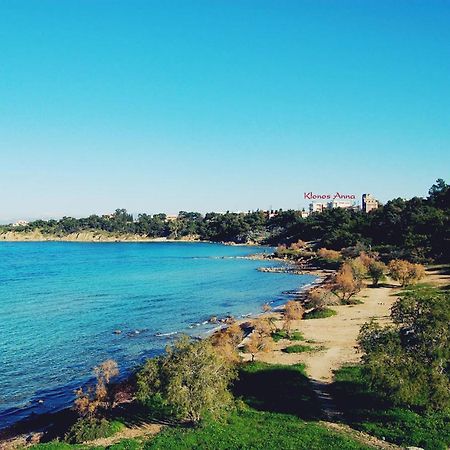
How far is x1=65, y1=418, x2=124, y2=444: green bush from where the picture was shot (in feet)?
86.3

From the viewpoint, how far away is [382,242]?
137000mm

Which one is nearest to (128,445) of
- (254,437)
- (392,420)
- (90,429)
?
(90,429)

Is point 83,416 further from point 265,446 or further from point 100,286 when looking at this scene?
point 100,286

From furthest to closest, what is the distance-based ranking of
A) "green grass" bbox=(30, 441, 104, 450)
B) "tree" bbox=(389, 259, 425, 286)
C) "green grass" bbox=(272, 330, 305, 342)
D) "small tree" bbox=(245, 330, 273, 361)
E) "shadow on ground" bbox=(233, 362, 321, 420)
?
"tree" bbox=(389, 259, 425, 286) < "green grass" bbox=(272, 330, 305, 342) < "small tree" bbox=(245, 330, 273, 361) < "shadow on ground" bbox=(233, 362, 321, 420) < "green grass" bbox=(30, 441, 104, 450)

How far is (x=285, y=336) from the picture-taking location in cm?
4962

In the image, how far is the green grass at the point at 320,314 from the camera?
59.7 metres

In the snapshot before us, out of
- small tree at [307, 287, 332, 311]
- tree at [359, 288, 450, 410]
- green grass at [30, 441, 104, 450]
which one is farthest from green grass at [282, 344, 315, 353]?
green grass at [30, 441, 104, 450]

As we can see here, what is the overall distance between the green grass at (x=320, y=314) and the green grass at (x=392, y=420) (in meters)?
27.2

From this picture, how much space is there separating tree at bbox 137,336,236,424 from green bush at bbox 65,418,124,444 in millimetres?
2305

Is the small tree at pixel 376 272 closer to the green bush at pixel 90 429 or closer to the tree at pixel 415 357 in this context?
the tree at pixel 415 357

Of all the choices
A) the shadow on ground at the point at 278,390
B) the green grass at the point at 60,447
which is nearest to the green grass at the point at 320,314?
the shadow on ground at the point at 278,390

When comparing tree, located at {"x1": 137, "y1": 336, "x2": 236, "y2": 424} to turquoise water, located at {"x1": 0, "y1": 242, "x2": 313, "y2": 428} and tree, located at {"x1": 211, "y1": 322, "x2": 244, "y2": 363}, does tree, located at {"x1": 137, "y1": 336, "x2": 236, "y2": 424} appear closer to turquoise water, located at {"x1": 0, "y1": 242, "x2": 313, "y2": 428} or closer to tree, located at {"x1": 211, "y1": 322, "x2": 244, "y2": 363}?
tree, located at {"x1": 211, "y1": 322, "x2": 244, "y2": 363}

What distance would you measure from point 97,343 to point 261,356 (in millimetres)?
20059

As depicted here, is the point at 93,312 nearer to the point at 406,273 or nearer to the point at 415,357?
the point at 415,357
